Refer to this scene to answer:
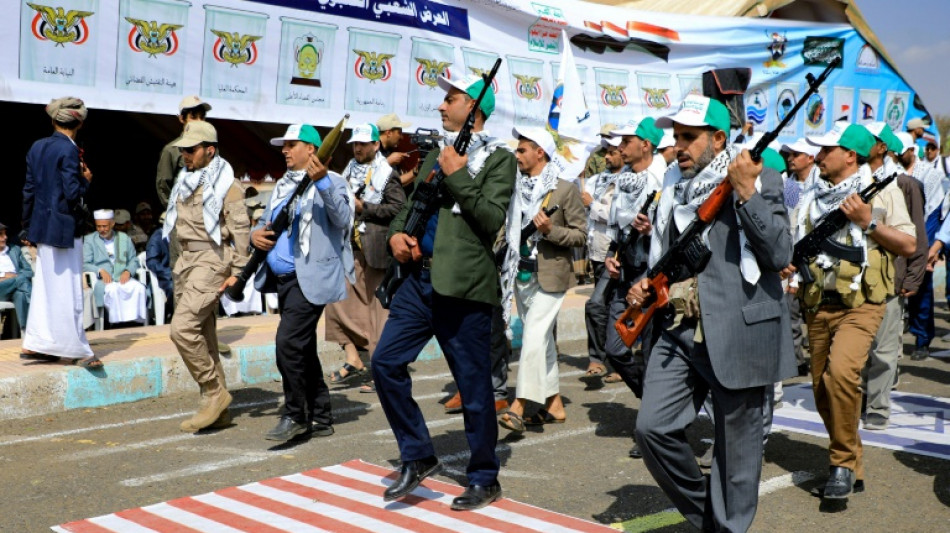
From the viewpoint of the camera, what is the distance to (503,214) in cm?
516

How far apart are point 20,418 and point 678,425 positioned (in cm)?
528

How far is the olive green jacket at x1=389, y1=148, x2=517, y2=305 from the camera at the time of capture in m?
5.02

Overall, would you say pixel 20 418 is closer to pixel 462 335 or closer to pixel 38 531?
pixel 38 531

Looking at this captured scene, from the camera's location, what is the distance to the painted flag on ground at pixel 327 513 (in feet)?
16.3

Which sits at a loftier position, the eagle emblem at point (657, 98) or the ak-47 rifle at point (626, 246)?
the eagle emblem at point (657, 98)

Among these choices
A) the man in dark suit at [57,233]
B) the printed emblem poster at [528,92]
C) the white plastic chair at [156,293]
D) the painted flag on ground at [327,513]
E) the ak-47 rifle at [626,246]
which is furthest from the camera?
the printed emblem poster at [528,92]

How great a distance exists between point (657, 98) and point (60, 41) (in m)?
9.00

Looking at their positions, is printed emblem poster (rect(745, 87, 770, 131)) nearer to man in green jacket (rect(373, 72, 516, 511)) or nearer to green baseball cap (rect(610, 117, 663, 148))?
green baseball cap (rect(610, 117, 663, 148))

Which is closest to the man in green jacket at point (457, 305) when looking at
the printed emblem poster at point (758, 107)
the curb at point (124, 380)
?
the curb at point (124, 380)

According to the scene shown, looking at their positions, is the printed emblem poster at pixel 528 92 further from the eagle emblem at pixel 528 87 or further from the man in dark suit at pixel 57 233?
the man in dark suit at pixel 57 233

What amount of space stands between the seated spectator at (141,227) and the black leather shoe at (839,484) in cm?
Result: 859

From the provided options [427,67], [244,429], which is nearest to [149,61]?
[427,67]

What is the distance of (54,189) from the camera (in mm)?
8023

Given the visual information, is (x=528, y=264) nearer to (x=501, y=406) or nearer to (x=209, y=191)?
(x=501, y=406)
